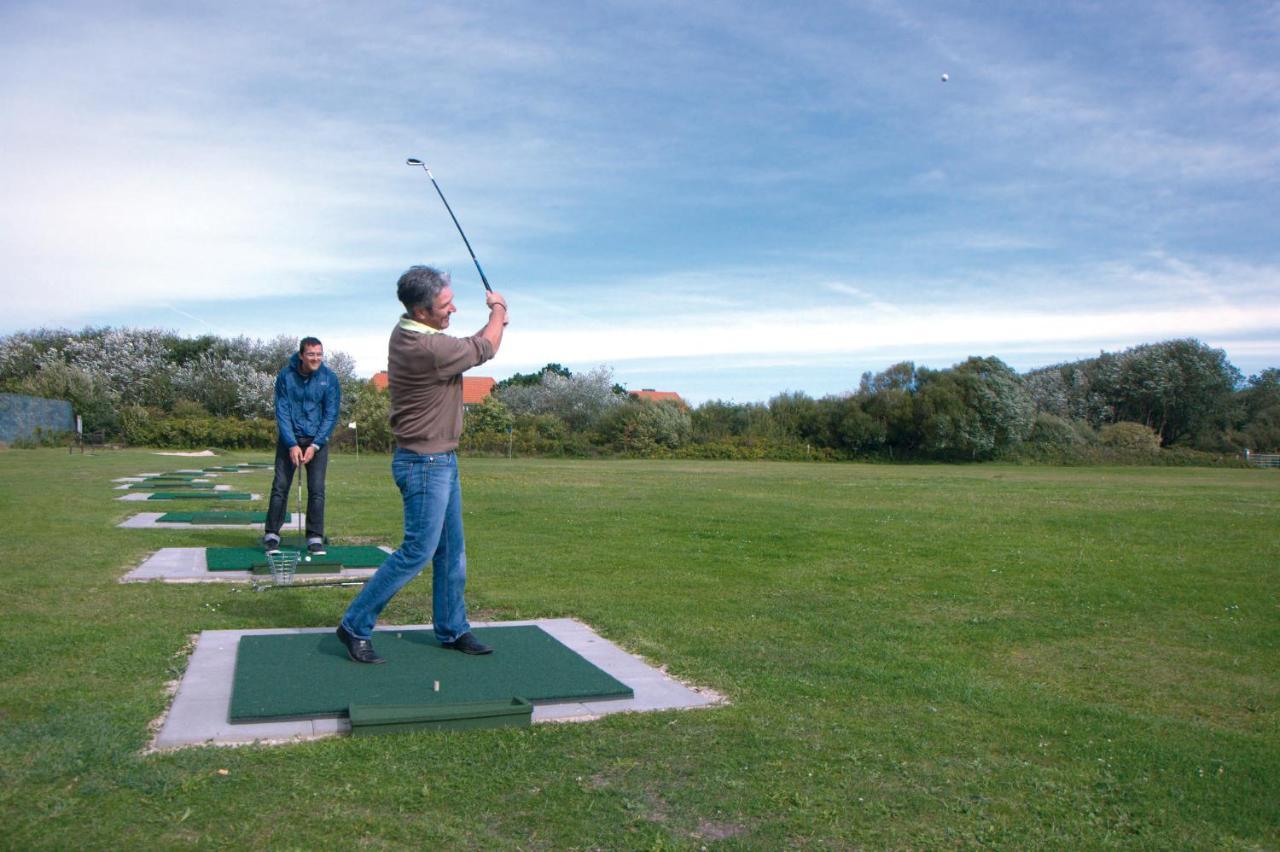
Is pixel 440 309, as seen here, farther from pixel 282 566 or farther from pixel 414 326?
pixel 282 566

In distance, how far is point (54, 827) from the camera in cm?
316

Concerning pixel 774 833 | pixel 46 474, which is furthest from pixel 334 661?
pixel 46 474

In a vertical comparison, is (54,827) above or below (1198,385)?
below

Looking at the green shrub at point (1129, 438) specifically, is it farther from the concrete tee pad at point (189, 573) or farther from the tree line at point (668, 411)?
the concrete tee pad at point (189, 573)

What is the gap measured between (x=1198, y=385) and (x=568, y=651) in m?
76.7

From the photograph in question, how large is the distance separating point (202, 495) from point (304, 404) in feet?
29.0

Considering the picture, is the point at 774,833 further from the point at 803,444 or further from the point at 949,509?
the point at 803,444

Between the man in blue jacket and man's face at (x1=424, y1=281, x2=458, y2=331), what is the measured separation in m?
4.50

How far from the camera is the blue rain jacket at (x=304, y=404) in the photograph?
31.5ft

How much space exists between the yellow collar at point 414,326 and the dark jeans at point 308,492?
4791 millimetres

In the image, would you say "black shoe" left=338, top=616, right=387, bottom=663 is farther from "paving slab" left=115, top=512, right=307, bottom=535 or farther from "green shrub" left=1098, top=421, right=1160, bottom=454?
"green shrub" left=1098, top=421, right=1160, bottom=454

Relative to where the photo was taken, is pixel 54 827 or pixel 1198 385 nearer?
pixel 54 827

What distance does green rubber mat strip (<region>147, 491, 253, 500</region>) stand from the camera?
653 inches

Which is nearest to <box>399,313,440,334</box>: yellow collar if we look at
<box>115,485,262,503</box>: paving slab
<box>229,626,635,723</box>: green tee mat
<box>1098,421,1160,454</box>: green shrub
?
<box>229,626,635,723</box>: green tee mat
